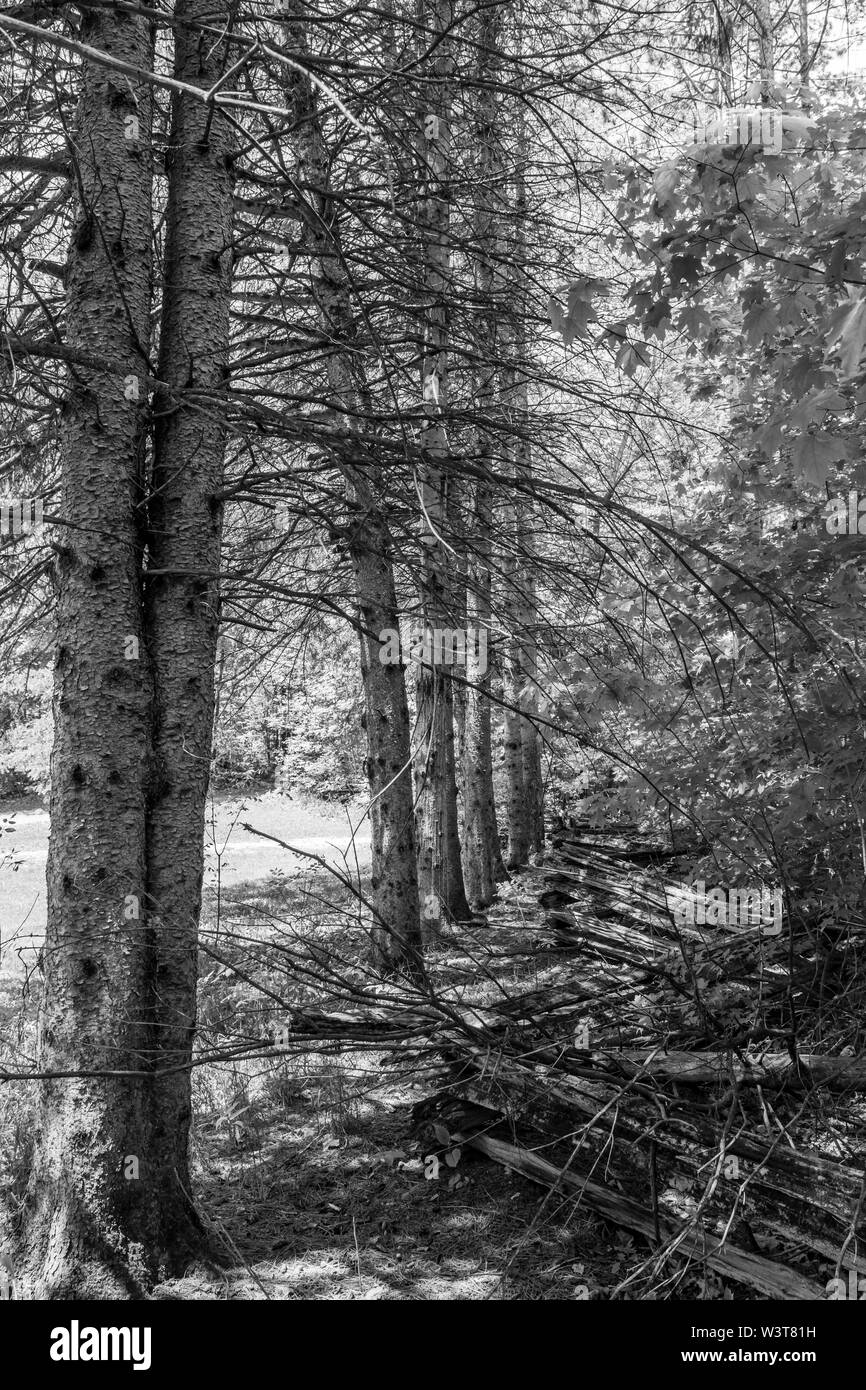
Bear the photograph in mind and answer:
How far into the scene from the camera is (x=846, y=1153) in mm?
3645

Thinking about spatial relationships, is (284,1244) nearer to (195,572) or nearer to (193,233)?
(195,572)

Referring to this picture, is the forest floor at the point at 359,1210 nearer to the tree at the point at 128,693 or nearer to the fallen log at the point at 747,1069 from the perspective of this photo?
the tree at the point at 128,693

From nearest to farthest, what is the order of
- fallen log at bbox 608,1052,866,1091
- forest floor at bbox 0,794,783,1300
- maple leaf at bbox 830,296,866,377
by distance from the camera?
1. maple leaf at bbox 830,296,866,377
2. forest floor at bbox 0,794,783,1300
3. fallen log at bbox 608,1052,866,1091

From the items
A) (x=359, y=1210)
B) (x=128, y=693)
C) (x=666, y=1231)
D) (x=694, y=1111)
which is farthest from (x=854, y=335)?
(x=359, y=1210)

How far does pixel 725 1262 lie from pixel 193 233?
14.8ft

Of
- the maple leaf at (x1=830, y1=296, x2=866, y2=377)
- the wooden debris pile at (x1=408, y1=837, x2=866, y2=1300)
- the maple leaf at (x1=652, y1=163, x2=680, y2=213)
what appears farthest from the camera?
the maple leaf at (x1=652, y1=163, x2=680, y2=213)

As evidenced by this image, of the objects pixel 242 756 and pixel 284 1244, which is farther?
pixel 242 756

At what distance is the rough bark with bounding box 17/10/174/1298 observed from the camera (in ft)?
10.8

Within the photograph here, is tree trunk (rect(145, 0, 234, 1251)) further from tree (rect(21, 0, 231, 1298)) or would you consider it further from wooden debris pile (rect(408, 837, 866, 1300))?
wooden debris pile (rect(408, 837, 866, 1300))

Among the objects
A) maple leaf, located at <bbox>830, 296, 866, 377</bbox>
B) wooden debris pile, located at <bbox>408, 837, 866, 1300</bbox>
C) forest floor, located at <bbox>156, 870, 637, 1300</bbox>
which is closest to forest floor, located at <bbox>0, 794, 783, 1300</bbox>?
forest floor, located at <bbox>156, 870, 637, 1300</bbox>

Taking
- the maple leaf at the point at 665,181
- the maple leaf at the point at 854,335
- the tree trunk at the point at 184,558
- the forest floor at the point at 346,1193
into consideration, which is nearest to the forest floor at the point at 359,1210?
the forest floor at the point at 346,1193

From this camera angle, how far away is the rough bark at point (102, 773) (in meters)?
3.30

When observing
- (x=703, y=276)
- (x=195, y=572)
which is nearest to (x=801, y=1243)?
(x=195, y=572)

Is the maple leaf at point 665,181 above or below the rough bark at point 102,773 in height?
above
